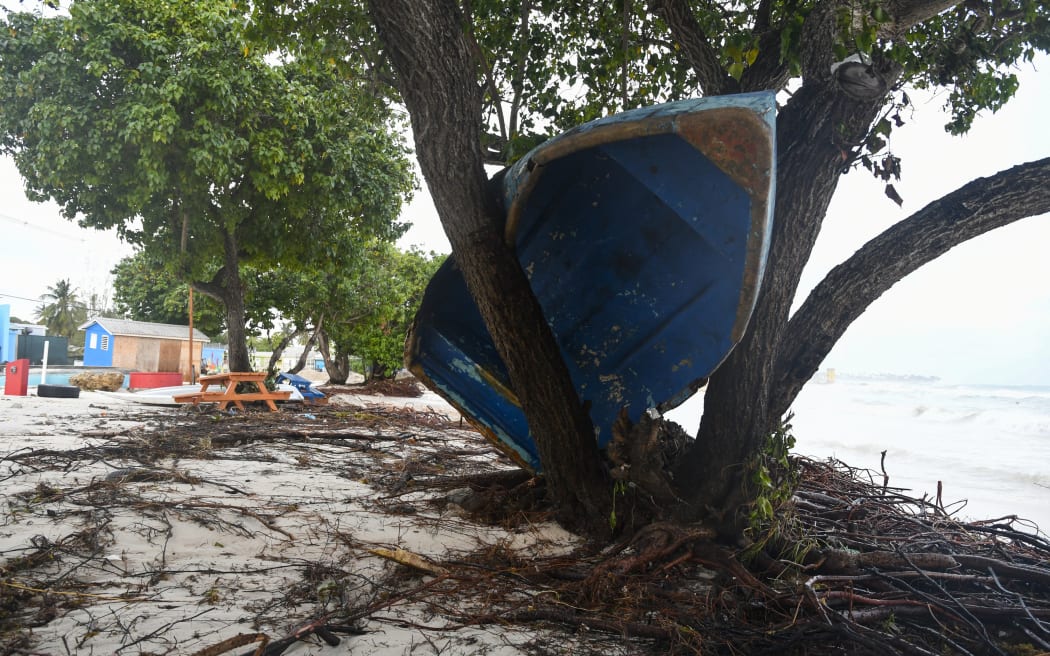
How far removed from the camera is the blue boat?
→ 90.3 inches

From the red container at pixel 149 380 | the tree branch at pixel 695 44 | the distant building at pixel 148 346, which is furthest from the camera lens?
the distant building at pixel 148 346

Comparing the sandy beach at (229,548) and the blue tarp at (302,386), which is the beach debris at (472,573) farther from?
the blue tarp at (302,386)

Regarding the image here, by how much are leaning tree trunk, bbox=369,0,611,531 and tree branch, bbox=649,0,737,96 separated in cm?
132

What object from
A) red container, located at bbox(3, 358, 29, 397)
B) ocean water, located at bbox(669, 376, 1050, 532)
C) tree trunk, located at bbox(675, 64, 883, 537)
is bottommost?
ocean water, located at bbox(669, 376, 1050, 532)

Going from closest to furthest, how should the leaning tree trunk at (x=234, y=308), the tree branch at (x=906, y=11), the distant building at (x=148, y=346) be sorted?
1. the tree branch at (x=906, y=11)
2. the leaning tree trunk at (x=234, y=308)
3. the distant building at (x=148, y=346)

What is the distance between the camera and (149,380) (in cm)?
1830

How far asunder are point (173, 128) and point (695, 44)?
28.0 ft

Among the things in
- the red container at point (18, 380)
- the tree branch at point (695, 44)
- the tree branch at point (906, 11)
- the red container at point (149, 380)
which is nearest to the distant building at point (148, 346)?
the red container at point (149, 380)

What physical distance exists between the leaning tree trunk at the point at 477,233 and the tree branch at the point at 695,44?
132 centimetres

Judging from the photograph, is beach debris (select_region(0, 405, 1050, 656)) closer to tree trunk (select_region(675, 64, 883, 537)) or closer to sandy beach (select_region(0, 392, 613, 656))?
sandy beach (select_region(0, 392, 613, 656))

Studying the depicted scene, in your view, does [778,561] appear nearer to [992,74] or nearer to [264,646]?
[264,646]

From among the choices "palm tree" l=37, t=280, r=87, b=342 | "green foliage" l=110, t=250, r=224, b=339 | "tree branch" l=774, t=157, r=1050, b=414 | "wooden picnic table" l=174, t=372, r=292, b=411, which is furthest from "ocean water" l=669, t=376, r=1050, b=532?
"palm tree" l=37, t=280, r=87, b=342

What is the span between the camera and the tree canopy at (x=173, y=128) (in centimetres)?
887

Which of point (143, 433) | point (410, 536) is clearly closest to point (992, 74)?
point (410, 536)
